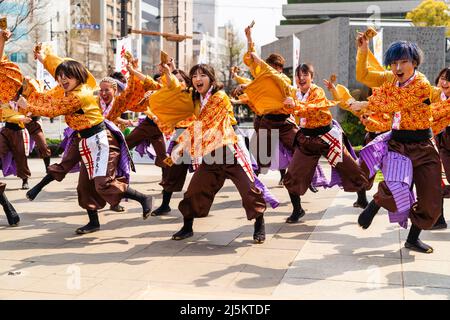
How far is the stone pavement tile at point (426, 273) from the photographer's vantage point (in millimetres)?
3961

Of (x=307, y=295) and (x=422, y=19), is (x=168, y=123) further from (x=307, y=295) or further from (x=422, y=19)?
(x=422, y=19)

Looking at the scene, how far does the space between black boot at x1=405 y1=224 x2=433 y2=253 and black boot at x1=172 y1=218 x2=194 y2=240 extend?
2081 mm

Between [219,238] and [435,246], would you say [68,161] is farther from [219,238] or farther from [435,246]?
[435,246]

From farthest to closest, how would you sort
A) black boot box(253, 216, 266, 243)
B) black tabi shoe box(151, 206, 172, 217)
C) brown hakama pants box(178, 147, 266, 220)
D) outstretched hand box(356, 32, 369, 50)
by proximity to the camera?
black tabi shoe box(151, 206, 172, 217), black boot box(253, 216, 266, 243), brown hakama pants box(178, 147, 266, 220), outstretched hand box(356, 32, 369, 50)

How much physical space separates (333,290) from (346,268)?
0.62 meters

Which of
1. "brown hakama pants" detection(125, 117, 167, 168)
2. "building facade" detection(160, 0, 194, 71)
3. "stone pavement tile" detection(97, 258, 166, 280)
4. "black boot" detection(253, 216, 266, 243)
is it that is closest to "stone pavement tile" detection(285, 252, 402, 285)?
"black boot" detection(253, 216, 266, 243)

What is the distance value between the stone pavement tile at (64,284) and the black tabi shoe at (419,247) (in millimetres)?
2776

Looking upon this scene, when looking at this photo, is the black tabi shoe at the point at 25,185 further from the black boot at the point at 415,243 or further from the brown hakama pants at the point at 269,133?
the black boot at the point at 415,243

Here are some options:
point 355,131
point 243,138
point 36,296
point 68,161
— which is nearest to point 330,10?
point 355,131

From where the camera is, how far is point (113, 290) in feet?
12.3

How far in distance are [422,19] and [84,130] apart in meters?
32.0

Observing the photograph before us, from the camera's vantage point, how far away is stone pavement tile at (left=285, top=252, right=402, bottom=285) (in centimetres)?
411

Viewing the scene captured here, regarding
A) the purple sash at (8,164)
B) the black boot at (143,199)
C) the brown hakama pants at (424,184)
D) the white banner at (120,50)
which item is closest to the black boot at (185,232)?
the black boot at (143,199)

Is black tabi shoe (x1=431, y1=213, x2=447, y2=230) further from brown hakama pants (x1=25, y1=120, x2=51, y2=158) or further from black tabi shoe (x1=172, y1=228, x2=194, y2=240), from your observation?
brown hakama pants (x1=25, y1=120, x2=51, y2=158)
